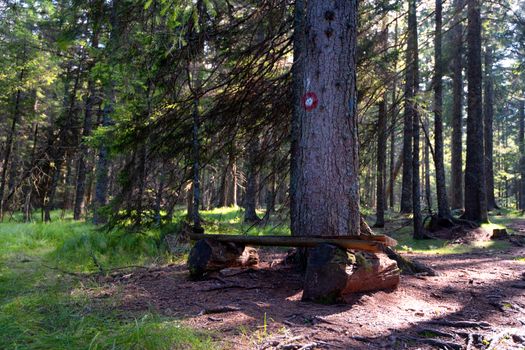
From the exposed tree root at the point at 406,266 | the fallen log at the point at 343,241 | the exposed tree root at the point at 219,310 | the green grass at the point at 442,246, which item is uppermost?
the fallen log at the point at 343,241

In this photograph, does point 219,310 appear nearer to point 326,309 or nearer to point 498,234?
point 326,309

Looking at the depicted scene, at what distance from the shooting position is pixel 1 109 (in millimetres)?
21156

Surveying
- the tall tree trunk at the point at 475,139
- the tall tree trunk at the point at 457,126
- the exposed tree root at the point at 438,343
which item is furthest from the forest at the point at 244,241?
the tall tree trunk at the point at 457,126

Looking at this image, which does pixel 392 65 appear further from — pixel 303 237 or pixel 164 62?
pixel 303 237

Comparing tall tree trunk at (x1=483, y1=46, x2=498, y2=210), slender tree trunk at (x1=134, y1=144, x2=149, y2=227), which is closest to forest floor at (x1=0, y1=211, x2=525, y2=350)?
slender tree trunk at (x1=134, y1=144, x2=149, y2=227)

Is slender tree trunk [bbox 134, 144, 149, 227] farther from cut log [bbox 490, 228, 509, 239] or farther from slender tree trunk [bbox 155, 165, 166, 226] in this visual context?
cut log [bbox 490, 228, 509, 239]

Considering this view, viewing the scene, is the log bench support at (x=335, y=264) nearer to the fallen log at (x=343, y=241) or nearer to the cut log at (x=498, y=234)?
the fallen log at (x=343, y=241)

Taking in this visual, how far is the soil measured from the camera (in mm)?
3203

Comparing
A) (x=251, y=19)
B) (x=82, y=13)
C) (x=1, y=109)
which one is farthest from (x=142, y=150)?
(x=1, y=109)

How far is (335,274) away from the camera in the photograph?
4168 millimetres

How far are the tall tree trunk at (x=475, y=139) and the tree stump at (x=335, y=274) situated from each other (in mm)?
12022

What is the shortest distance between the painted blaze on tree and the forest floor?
979 millimetres

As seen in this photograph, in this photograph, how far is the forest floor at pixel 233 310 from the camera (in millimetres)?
3018

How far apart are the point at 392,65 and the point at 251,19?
5244mm
